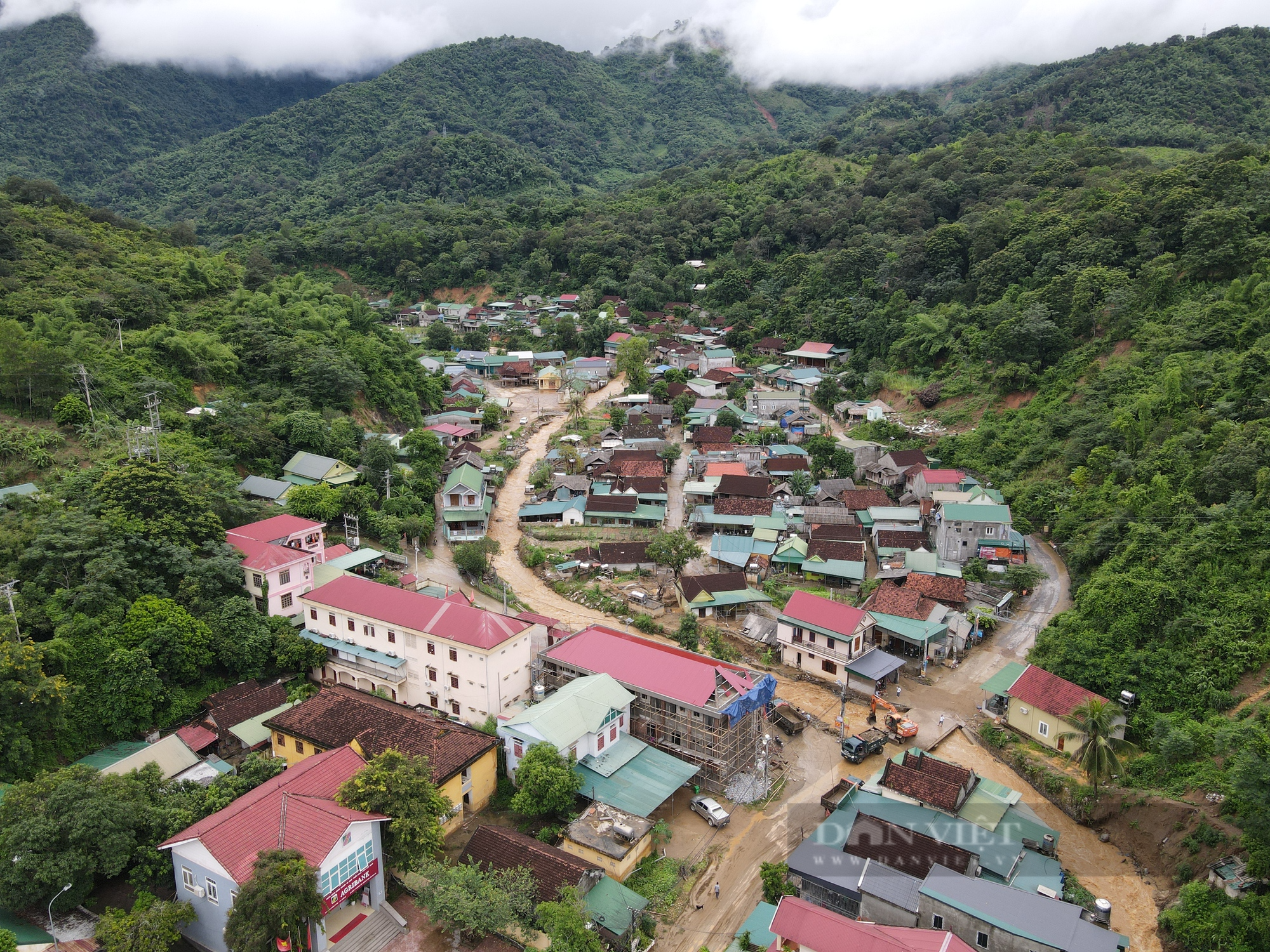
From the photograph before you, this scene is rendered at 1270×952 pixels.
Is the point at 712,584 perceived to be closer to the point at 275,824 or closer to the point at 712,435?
the point at 712,435

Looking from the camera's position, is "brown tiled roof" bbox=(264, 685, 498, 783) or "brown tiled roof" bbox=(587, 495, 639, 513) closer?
"brown tiled roof" bbox=(264, 685, 498, 783)

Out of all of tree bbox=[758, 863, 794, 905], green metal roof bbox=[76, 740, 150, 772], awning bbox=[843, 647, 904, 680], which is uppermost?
green metal roof bbox=[76, 740, 150, 772]

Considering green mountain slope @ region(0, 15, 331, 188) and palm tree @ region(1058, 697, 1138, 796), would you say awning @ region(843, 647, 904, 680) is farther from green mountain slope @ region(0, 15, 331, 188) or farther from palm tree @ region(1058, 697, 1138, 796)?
green mountain slope @ region(0, 15, 331, 188)

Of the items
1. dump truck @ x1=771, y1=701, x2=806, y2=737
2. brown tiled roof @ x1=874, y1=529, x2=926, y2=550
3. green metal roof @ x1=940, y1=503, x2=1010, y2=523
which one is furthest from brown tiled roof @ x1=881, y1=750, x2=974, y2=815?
brown tiled roof @ x1=874, y1=529, x2=926, y2=550

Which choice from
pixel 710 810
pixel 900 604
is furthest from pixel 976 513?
pixel 710 810

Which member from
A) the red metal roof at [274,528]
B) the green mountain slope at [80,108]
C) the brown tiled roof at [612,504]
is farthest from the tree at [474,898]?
the green mountain slope at [80,108]

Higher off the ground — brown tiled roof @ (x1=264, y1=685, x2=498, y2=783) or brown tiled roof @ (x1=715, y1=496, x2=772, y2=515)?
brown tiled roof @ (x1=715, y1=496, x2=772, y2=515)

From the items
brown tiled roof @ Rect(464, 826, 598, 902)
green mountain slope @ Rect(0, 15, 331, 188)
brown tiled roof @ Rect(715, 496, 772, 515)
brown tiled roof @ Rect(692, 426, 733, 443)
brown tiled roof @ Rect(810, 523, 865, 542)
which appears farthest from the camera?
green mountain slope @ Rect(0, 15, 331, 188)
